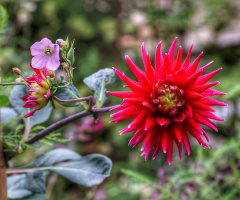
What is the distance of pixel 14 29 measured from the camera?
124 cm

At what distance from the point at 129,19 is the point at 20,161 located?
3.11 ft

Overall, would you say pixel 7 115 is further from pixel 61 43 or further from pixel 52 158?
pixel 61 43

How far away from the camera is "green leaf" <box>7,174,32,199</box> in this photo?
0.41 m

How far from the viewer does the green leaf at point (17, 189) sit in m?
0.41

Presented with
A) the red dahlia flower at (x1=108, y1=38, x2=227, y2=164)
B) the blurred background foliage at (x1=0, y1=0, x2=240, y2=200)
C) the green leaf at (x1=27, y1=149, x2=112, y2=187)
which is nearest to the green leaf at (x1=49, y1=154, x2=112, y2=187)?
the green leaf at (x1=27, y1=149, x2=112, y2=187)

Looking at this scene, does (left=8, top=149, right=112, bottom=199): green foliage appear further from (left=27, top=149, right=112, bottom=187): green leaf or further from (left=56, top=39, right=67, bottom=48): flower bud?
(left=56, top=39, right=67, bottom=48): flower bud

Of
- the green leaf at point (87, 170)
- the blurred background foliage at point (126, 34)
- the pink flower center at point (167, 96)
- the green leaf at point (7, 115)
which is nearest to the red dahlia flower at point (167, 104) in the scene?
the pink flower center at point (167, 96)

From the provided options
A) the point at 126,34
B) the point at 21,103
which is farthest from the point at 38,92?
the point at 126,34

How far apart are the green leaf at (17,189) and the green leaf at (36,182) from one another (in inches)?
2.4

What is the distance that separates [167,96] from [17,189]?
296 mm

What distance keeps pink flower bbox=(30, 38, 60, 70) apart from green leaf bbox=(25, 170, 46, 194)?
17cm

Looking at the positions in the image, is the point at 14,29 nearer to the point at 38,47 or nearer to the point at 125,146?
the point at 125,146

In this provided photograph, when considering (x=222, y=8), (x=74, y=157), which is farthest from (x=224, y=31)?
(x=74, y=157)

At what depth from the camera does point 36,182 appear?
1.15ft
